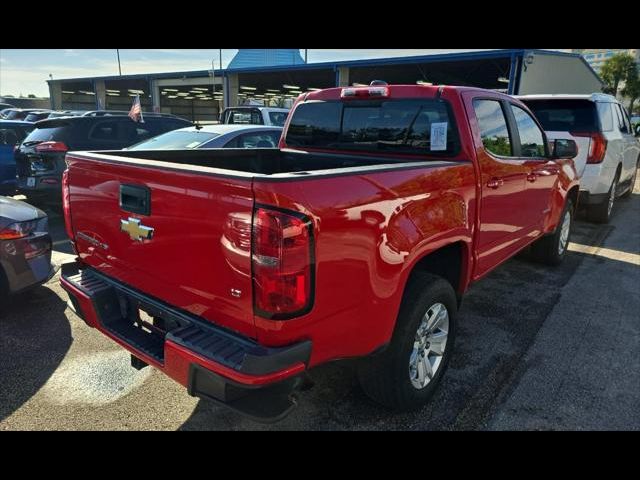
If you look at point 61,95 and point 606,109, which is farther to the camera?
point 61,95

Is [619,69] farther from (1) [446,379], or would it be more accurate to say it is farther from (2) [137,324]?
(2) [137,324]

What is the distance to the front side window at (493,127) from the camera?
3375 mm

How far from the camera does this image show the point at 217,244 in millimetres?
2002

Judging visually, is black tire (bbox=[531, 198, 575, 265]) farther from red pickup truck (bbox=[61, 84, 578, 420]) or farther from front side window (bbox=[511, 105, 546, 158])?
red pickup truck (bbox=[61, 84, 578, 420])

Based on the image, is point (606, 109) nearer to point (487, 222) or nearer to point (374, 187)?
point (487, 222)

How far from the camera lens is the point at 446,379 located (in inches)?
125

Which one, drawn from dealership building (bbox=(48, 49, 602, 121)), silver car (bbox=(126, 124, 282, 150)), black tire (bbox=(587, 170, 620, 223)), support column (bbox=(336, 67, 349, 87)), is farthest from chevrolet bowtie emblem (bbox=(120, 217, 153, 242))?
support column (bbox=(336, 67, 349, 87))

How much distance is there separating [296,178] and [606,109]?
738 centimetres

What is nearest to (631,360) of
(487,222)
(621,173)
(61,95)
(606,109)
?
(487,222)

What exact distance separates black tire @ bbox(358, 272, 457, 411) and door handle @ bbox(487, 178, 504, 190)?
0.97m

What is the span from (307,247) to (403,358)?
3.52 ft

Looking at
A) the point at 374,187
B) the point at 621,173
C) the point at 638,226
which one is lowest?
the point at 638,226

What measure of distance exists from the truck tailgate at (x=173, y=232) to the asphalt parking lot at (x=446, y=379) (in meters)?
0.72
